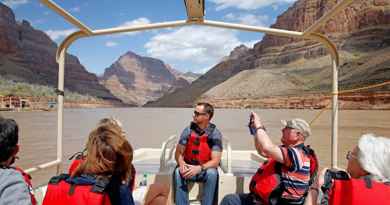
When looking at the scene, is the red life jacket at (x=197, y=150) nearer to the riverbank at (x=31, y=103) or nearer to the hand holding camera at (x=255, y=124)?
the hand holding camera at (x=255, y=124)

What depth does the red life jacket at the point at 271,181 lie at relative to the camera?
191 centimetres

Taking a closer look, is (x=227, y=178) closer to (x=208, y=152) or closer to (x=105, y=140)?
(x=208, y=152)

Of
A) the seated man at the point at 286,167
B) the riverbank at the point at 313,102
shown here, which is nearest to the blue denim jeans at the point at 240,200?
the seated man at the point at 286,167

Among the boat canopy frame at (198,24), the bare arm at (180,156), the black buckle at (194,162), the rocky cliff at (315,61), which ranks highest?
the rocky cliff at (315,61)

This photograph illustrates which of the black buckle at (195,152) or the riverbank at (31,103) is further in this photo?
the riverbank at (31,103)

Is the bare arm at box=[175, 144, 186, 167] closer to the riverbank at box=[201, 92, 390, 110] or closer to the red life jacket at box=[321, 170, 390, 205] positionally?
the red life jacket at box=[321, 170, 390, 205]

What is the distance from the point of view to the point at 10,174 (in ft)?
4.01

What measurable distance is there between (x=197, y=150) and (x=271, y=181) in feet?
2.61

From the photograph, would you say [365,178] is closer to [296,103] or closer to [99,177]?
[99,177]

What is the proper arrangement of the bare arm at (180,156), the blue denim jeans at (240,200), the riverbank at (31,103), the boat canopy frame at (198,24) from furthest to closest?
the riverbank at (31,103) → the boat canopy frame at (198,24) → the bare arm at (180,156) → the blue denim jeans at (240,200)

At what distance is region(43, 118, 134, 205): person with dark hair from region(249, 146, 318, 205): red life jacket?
2.62ft

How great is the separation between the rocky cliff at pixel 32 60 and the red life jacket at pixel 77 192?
84.4 m

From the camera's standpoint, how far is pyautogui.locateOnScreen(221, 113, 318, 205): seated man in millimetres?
1837

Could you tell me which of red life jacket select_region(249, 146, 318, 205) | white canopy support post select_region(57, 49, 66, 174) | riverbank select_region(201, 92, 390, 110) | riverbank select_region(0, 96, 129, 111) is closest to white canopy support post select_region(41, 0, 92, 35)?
white canopy support post select_region(57, 49, 66, 174)
